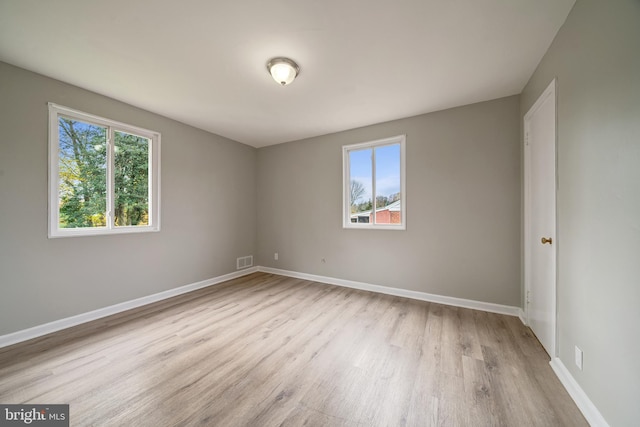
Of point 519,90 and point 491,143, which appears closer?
point 519,90

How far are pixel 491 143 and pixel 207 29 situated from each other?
3325 mm

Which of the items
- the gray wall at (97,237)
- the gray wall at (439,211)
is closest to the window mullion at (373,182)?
the gray wall at (439,211)

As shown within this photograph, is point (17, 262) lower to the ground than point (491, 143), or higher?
lower

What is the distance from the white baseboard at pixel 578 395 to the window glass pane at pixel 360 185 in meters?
2.53

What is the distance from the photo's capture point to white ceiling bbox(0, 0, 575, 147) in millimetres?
1612

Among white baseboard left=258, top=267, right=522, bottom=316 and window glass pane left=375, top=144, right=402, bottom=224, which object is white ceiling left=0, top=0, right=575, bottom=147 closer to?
window glass pane left=375, top=144, right=402, bottom=224

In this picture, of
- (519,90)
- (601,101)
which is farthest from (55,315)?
(519,90)

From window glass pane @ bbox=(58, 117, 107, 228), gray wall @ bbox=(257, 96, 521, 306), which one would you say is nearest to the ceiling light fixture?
gray wall @ bbox=(257, 96, 521, 306)

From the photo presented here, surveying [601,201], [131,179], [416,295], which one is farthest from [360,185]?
[131,179]

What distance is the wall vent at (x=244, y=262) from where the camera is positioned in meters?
4.56

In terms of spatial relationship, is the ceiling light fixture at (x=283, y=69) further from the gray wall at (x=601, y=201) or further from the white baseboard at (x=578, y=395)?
the white baseboard at (x=578, y=395)

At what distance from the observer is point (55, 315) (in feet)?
7.93

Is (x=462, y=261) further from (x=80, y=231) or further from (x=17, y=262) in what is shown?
(x=17, y=262)

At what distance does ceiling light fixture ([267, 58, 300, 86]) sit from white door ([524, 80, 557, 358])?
2230 millimetres
